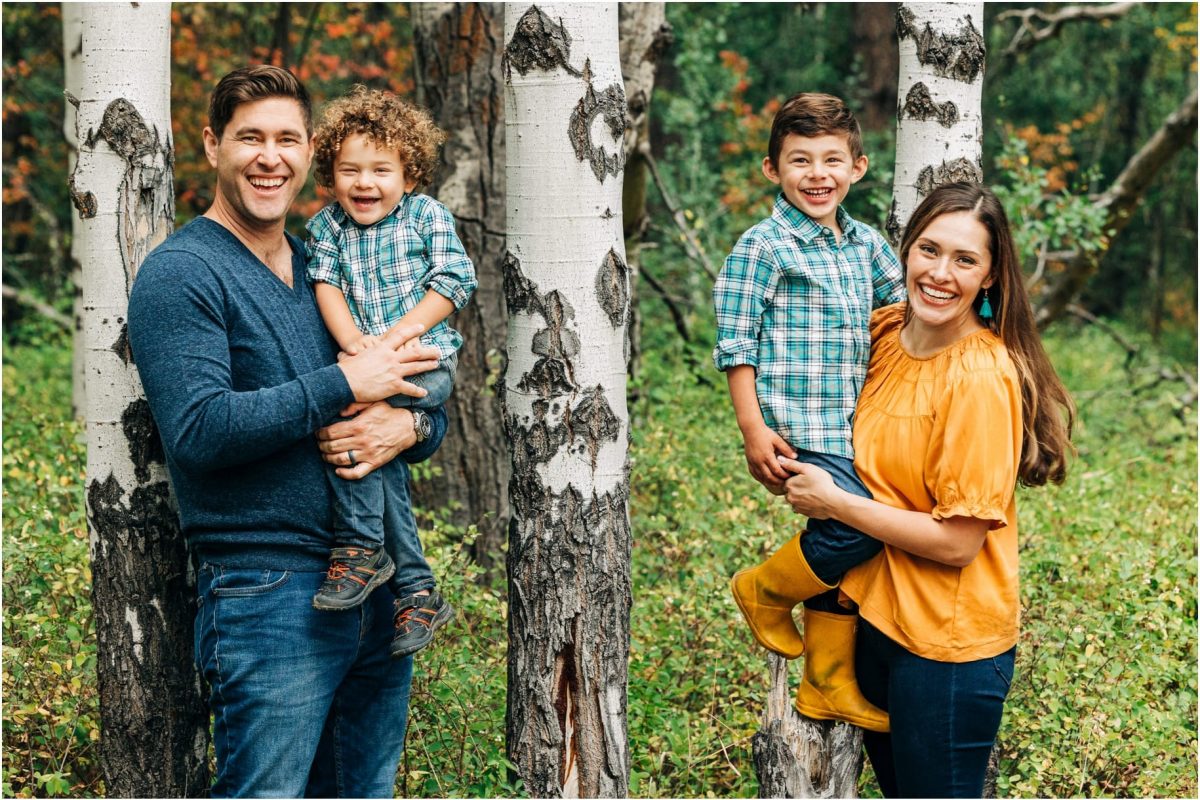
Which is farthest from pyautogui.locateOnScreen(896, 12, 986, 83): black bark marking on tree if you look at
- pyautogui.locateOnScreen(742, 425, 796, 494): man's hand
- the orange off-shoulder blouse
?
pyautogui.locateOnScreen(742, 425, 796, 494): man's hand

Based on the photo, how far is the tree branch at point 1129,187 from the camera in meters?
7.74

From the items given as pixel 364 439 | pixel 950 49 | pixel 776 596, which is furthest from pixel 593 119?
pixel 776 596

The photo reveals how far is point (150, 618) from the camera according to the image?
3029 millimetres

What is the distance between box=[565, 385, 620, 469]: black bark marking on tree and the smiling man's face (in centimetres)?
91

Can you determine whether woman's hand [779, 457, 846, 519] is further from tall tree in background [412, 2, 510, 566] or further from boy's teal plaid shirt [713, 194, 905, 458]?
tall tree in background [412, 2, 510, 566]

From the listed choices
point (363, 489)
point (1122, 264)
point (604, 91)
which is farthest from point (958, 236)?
point (1122, 264)

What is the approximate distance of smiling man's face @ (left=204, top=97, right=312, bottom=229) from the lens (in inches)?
103

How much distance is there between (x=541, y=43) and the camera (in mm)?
2852

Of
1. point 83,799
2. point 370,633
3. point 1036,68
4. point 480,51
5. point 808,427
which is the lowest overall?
point 83,799

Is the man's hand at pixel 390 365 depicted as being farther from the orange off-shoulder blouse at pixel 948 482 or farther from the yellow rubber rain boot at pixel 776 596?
the orange off-shoulder blouse at pixel 948 482

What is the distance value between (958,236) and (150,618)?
2379 millimetres

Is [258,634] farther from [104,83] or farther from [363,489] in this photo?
[104,83]

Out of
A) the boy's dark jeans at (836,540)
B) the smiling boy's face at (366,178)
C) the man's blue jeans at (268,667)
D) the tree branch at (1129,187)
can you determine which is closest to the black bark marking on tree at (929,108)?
the boy's dark jeans at (836,540)

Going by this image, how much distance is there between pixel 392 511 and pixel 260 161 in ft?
3.09
